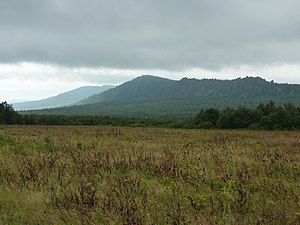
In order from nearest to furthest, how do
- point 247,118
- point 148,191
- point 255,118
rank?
point 148,191, point 255,118, point 247,118

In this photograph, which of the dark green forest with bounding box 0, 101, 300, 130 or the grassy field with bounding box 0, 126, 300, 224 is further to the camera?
the dark green forest with bounding box 0, 101, 300, 130

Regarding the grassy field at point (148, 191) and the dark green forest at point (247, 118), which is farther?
the dark green forest at point (247, 118)

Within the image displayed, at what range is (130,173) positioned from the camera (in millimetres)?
7719

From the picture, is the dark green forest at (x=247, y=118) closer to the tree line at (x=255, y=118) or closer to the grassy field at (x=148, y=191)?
the tree line at (x=255, y=118)

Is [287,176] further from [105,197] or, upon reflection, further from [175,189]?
[105,197]

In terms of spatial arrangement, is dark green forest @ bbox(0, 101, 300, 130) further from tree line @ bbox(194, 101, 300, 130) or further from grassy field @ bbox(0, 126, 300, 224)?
grassy field @ bbox(0, 126, 300, 224)

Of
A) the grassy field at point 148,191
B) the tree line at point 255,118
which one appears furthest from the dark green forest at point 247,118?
the grassy field at point 148,191

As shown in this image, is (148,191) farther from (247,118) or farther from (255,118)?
(247,118)

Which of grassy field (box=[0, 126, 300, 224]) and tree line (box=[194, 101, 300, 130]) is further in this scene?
tree line (box=[194, 101, 300, 130])

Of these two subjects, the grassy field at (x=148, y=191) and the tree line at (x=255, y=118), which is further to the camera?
the tree line at (x=255, y=118)

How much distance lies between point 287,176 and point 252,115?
42.6 metres

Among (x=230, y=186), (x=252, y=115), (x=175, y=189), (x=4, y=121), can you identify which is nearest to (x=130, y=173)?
(x=175, y=189)

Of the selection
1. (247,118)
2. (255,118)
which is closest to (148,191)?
(255,118)

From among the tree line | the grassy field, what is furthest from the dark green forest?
the grassy field
